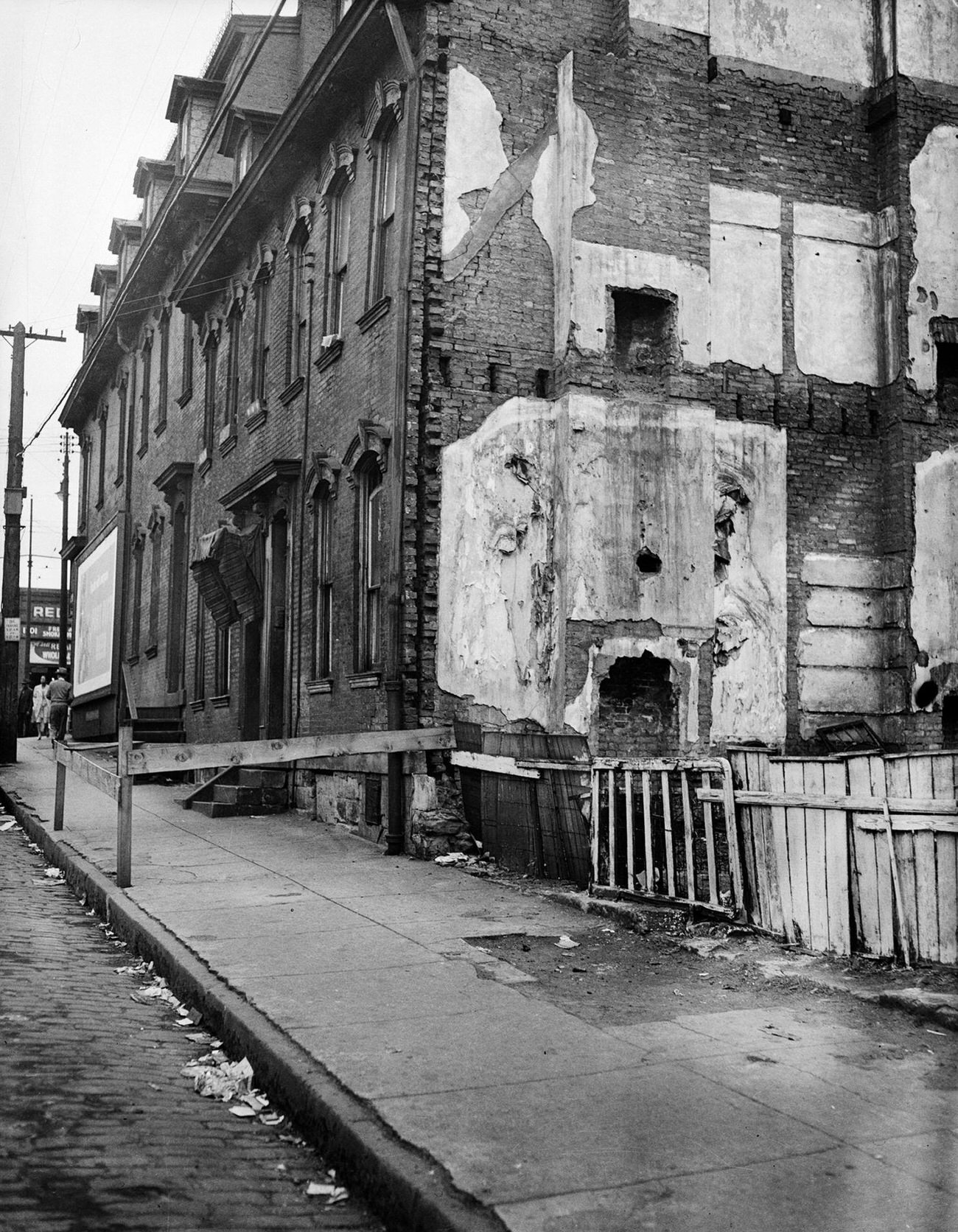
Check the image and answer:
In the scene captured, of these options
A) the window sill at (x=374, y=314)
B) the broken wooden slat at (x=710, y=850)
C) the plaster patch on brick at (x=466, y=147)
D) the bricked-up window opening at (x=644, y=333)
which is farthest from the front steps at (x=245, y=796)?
the broken wooden slat at (x=710, y=850)

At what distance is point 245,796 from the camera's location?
52.3ft

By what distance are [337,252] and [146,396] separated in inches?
517

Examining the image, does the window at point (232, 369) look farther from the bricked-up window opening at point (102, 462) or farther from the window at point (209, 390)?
the bricked-up window opening at point (102, 462)

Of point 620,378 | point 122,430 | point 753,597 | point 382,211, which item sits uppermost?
point 122,430

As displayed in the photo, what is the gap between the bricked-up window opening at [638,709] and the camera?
1272cm

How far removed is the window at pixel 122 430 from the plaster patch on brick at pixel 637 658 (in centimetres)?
1963

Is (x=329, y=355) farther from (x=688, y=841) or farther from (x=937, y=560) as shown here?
(x=688, y=841)

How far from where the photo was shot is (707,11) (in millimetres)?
14031

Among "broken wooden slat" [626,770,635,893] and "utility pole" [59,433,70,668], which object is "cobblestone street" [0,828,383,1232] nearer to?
"broken wooden slat" [626,770,635,893]

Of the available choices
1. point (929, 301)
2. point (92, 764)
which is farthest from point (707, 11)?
point (92, 764)

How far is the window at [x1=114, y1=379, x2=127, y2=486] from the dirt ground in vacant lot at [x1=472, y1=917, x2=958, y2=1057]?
24182 mm

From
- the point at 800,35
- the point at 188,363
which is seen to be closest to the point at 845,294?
the point at 800,35

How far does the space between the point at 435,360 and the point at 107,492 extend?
68.8 feet

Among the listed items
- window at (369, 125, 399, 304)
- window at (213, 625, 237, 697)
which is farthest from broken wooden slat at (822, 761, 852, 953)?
window at (213, 625, 237, 697)
